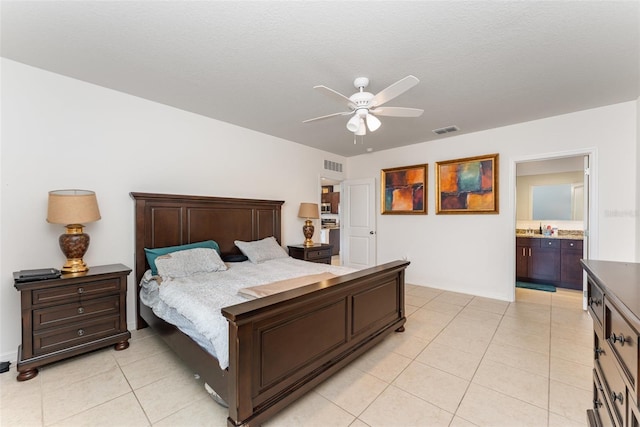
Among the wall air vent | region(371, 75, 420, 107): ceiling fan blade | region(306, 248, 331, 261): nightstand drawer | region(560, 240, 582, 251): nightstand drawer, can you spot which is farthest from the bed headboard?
region(560, 240, 582, 251): nightstand drawer

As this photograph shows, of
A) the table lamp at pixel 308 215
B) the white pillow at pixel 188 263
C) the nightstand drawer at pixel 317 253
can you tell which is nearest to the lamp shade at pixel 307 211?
the table lamp at pixel 308 215

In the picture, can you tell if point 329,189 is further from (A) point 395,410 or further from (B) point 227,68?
(A) point 395,410

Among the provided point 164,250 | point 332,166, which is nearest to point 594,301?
point 164,250

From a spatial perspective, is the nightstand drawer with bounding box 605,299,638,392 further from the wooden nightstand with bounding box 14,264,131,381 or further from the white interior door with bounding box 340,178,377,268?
the white interior door with bounding box 340,178,377,268

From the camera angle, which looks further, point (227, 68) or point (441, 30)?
point (227, 68)

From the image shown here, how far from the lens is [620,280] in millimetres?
1182

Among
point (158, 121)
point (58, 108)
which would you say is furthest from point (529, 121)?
point (58, 108)

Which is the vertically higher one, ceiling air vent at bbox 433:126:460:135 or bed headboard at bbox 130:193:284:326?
ceiling air vent at bbox 433:126:460:135

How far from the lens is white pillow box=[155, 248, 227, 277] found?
108 inches

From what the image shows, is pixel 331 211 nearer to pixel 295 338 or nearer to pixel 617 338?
pixel 295 338

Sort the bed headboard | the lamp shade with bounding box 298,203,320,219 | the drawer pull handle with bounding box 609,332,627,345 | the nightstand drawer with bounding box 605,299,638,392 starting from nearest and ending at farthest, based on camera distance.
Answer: the nightstand drawer with bounding box 605,299,638,392, the drawer pull handle with bounding box 609,332,627,345, the bed headboard, the lamp shade with bounding box 298,203,320,219

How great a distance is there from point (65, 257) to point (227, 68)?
7.76ft

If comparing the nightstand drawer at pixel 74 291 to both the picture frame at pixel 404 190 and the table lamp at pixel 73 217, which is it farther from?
the picture frame at pixel 404 190

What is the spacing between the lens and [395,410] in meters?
1.80
